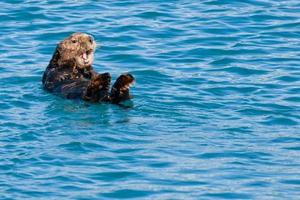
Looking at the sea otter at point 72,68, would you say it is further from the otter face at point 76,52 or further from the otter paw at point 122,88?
the otter paw at point 122,88

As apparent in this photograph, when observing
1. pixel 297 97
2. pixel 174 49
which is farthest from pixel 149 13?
pixel 297 97

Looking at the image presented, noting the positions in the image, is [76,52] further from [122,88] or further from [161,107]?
[122,88]

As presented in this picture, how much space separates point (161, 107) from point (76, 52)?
6.64 ft

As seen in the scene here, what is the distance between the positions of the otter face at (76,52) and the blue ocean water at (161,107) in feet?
1.93

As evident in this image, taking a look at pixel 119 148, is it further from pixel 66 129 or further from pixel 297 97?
pixel 297 97

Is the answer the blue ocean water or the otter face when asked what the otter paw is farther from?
the otter face

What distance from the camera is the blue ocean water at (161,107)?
395 inches

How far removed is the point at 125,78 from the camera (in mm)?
11703

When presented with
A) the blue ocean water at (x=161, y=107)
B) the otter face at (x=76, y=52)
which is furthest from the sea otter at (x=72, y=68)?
the blue ocean water at (x=161, y=107)

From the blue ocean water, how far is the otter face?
59 cm

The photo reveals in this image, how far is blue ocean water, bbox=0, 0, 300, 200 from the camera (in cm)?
1003

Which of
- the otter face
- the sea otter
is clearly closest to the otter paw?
the sea otter

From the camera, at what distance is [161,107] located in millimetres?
12320

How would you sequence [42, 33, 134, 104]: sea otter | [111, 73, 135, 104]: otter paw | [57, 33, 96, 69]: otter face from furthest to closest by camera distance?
[57, 33, 96, 69]: otter face, [42, 33, 134, 104]: sea otter, [111, 73, 135, 104]: otter paw
